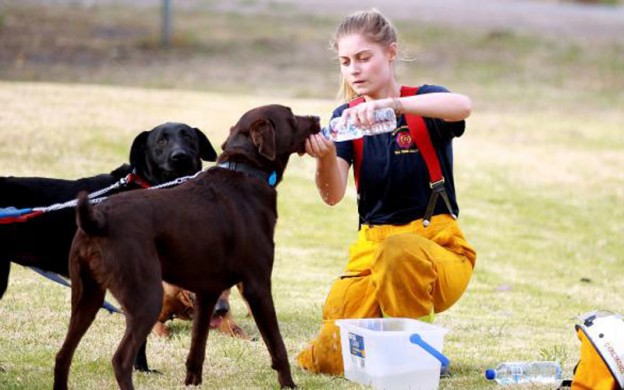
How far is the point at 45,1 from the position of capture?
85.8ft

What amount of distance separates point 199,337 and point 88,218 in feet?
3.47

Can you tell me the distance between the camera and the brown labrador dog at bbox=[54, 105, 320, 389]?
189 inches

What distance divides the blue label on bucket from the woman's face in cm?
125

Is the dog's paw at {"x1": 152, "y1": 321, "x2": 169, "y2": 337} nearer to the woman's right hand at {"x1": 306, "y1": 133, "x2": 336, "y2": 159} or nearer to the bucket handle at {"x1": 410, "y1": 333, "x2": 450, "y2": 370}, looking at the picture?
the woman's right hand at {"x1": 306, "y1": 133, "x2": 336, "y2": 159}

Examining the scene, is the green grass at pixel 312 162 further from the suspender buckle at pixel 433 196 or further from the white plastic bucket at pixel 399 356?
the suspender buckle at pixel 433 196

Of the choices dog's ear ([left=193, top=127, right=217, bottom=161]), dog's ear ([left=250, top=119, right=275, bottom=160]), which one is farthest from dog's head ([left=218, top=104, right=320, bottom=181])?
dog's ear ([left=193, top=127, right=217, bottom=161])

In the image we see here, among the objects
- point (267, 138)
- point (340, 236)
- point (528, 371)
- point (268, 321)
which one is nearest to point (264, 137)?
point (267, 138)

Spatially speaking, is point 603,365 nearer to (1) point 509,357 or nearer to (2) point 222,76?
(1) point 509,357

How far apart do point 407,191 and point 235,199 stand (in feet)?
3.49

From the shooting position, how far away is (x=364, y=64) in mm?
5859

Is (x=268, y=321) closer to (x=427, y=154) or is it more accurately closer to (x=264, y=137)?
(x=264, y=137)

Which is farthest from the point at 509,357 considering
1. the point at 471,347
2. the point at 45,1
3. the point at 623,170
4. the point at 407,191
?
the point at 45,1

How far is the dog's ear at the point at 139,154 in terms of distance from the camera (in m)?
6.94

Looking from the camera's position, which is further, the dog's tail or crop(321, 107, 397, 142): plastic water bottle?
crop(321, 107, 397, 142): plastic water bottle
